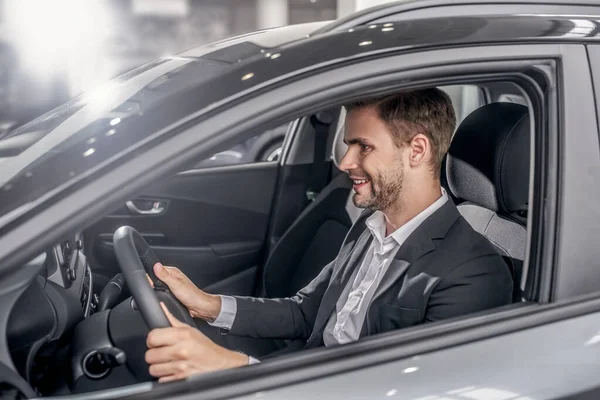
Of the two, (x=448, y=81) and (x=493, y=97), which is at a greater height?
(x=448, y=81)

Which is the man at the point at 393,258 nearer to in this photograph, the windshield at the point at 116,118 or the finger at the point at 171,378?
the windshield at the point at 116,118

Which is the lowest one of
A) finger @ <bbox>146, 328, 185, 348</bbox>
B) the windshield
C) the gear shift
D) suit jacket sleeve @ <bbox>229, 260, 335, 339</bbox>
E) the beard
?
suit jacket sleeve @ <bbox>229, 260, 335, 339</bbox>

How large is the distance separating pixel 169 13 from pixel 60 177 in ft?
31.8

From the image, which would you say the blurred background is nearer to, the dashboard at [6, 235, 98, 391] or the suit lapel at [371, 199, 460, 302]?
the dashboard at [6, 235, 98, 391]

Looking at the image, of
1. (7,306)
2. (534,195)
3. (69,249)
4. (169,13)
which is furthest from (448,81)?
(169,13)

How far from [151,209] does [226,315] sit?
4.51 ft

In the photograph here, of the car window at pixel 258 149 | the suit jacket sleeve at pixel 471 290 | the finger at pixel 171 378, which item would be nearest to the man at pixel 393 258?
the suit jacket sleeve at pixel 471 290

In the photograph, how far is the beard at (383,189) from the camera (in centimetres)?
179

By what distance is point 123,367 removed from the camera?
1757 millimetres

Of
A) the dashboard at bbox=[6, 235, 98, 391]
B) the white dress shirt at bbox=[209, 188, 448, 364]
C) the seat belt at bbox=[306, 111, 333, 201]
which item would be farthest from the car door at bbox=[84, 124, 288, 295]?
the white dress shirt at bbox=[209, 188, 448, 364]

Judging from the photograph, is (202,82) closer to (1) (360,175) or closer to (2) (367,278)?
(1) (360,175)

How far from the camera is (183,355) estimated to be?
130 centimetres

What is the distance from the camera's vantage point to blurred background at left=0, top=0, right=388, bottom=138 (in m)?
6.75

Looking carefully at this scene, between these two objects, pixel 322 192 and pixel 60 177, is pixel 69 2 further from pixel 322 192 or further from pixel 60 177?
pixel 60 177
